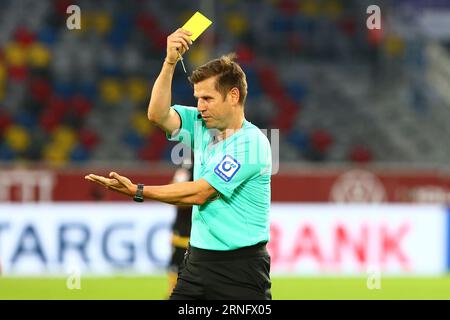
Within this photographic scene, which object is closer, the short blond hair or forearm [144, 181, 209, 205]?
forearm [144, 181, 209, 205]

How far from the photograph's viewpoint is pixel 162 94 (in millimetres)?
6402

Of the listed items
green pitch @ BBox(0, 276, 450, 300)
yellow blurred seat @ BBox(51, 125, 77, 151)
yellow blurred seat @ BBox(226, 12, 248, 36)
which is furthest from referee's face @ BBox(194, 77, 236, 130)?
yellow blurred seat @ BBox(226, 12, 248, 36)

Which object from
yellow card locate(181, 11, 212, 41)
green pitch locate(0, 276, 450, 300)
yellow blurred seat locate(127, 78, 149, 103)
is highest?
yellow blurred seat locate(127, 78, 149, 103)

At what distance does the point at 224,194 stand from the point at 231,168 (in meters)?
0.16

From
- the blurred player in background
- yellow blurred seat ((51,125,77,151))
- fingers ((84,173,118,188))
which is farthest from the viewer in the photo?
yellow blurred seat ((51,125,77,151))

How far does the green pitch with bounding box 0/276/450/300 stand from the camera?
13062 mm

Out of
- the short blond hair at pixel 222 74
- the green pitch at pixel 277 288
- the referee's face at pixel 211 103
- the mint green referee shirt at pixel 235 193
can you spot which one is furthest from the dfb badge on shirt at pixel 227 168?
the green pitch at pixel 277 288

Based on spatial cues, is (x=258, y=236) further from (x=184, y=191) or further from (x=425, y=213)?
(x=425, y=213)

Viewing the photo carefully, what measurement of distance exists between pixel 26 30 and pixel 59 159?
3.35 meters

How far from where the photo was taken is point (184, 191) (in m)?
6.16

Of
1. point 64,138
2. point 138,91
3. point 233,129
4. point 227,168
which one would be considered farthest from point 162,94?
point 138,91

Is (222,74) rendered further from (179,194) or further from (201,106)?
(179,194)

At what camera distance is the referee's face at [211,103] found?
6266mm

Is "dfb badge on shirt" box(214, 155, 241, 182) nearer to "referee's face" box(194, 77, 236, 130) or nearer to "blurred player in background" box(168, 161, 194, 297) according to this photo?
"referee's face" box(194, 77, 236, 130)
